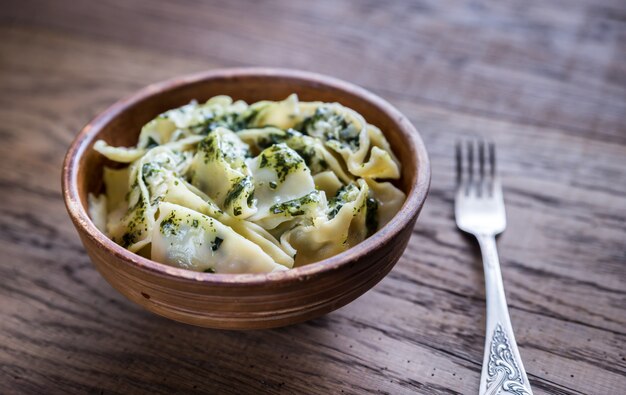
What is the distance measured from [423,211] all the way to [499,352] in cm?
53

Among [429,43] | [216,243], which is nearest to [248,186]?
[216,243]

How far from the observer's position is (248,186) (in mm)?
1432

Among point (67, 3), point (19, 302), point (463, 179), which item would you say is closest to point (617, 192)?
point (463, 179)

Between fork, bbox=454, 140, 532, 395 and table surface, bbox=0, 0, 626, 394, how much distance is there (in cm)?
5

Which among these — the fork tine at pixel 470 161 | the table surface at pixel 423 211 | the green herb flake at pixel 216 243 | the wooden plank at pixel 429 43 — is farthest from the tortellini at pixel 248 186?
the wooden plank at pixel 429 43

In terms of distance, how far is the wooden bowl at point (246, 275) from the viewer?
1.23 m

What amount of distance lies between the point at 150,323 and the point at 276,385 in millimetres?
345

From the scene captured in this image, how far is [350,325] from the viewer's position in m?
1.55

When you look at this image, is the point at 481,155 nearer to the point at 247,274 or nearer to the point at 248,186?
the point at 248,186

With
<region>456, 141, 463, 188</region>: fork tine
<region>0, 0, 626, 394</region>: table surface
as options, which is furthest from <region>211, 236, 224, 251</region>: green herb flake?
<region>456, 141, 463, 188</region>: fork tine

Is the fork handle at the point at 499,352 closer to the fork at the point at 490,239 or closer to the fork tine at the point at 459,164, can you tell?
the fork at the point at 490,239

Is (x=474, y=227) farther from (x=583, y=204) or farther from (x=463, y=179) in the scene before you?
(x=583, y=204)

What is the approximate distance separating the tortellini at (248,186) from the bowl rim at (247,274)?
0.07 meters

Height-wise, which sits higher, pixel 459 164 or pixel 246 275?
pixel 459 164
